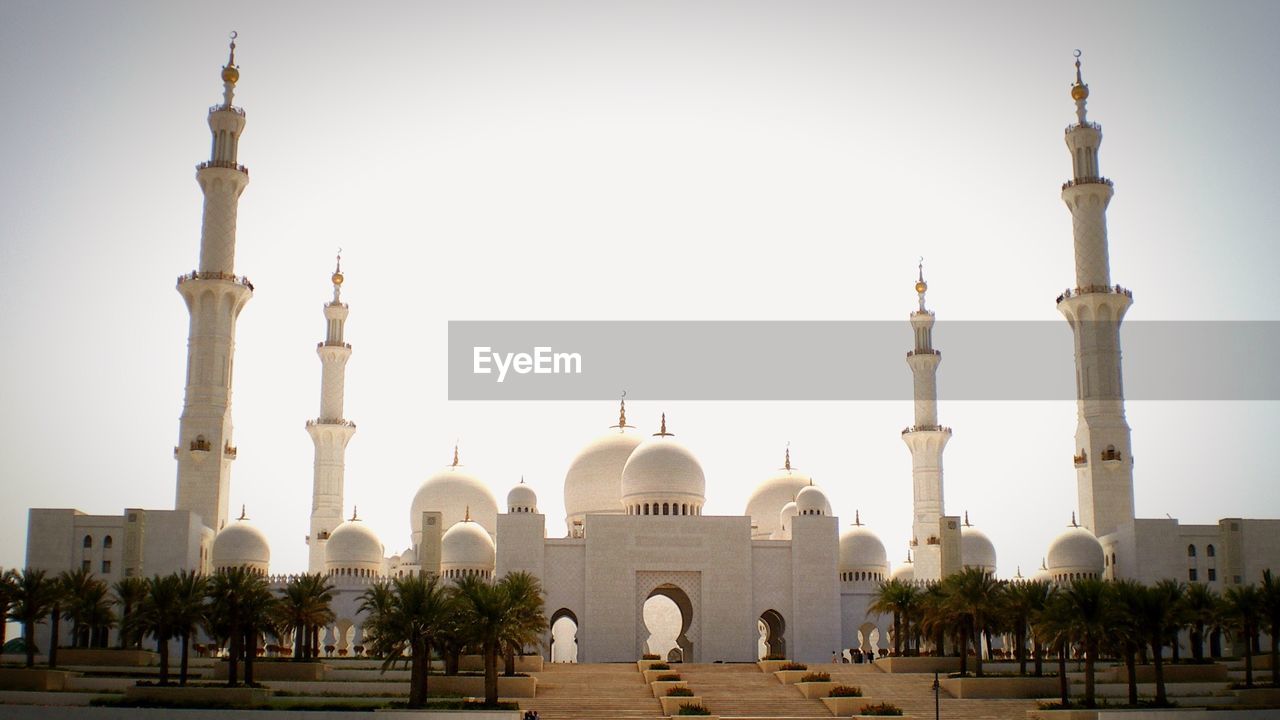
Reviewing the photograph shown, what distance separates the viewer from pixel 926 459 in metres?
59.5

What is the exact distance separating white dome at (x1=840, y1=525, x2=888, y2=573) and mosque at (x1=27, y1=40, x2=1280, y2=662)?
0.07m

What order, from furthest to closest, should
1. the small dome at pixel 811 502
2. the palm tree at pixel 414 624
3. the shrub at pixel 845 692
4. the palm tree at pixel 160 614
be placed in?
the small dome at pixel 811 502 → the shrub at pixel 845 692 → the palm tree at pixel 160 614 → the palm tree at pixel 414 624

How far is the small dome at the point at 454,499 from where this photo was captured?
61250 mm

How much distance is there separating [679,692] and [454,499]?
26.5 meters

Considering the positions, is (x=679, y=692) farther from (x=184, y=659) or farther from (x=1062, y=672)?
(x=184, y=659)

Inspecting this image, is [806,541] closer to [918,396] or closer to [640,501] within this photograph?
[640,501]

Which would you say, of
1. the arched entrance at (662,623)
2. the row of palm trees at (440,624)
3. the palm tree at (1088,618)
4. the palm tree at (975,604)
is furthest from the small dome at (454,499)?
the palm tree at (1088,618)

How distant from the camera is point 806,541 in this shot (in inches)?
2078

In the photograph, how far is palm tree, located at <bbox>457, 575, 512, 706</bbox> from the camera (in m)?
35.3

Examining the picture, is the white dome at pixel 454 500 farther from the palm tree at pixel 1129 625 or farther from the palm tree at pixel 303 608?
the palm tree at pixel 1129 625

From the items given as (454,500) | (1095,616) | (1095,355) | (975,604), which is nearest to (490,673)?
(975,604)

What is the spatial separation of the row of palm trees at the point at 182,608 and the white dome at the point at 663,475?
15.4 metres

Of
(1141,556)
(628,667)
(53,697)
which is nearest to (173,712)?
(53,697)

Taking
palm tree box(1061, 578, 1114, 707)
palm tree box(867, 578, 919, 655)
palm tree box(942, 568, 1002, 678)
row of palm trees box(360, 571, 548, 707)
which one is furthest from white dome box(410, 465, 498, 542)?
palm tree box(1061, 578, 1114, 707)
